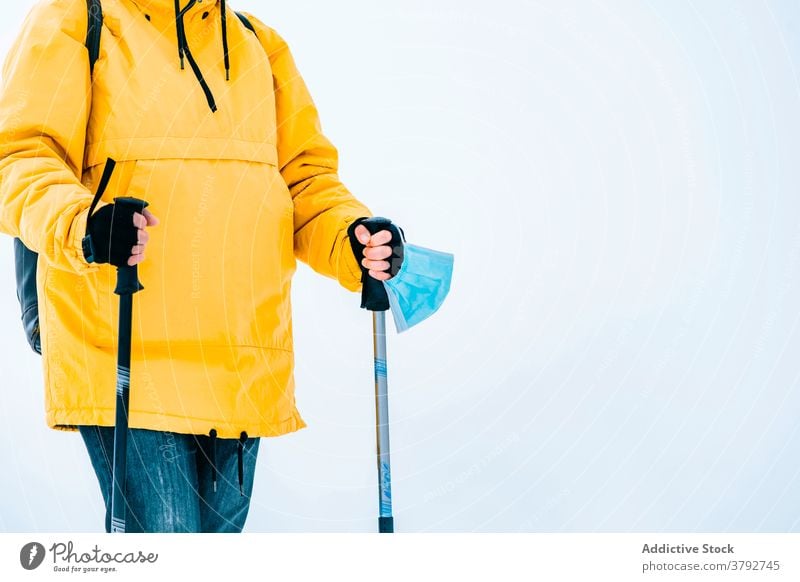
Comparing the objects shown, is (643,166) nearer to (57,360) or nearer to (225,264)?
(225,264)

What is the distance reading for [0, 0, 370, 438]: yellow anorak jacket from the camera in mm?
1493

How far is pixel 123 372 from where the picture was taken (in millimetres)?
1480

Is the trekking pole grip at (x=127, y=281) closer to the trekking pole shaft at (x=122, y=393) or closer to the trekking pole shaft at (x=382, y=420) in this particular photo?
the trekking pole shaft at (x=122, y=393)

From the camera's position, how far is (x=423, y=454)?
2936 mm

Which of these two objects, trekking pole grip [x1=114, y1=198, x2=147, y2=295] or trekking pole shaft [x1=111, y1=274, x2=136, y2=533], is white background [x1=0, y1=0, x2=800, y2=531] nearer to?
trekking pole shaft [x1=111, y1=274, x2=136, y2=533]

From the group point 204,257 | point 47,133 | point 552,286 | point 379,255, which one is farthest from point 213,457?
point 552,286

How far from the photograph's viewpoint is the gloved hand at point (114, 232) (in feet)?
4.46

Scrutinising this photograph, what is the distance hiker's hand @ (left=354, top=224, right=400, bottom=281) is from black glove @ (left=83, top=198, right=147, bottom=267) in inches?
16.8

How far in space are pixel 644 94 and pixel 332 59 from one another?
1062 mm

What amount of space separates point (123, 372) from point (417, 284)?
1.67 ft

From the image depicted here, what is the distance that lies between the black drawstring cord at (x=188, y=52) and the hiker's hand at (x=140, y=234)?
0.31 meters

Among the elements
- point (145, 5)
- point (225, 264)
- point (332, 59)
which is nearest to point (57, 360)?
point (225, 264)

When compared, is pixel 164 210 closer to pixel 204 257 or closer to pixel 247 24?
pixel 204 257

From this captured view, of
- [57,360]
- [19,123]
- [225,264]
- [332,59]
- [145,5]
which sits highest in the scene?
[332,59]
